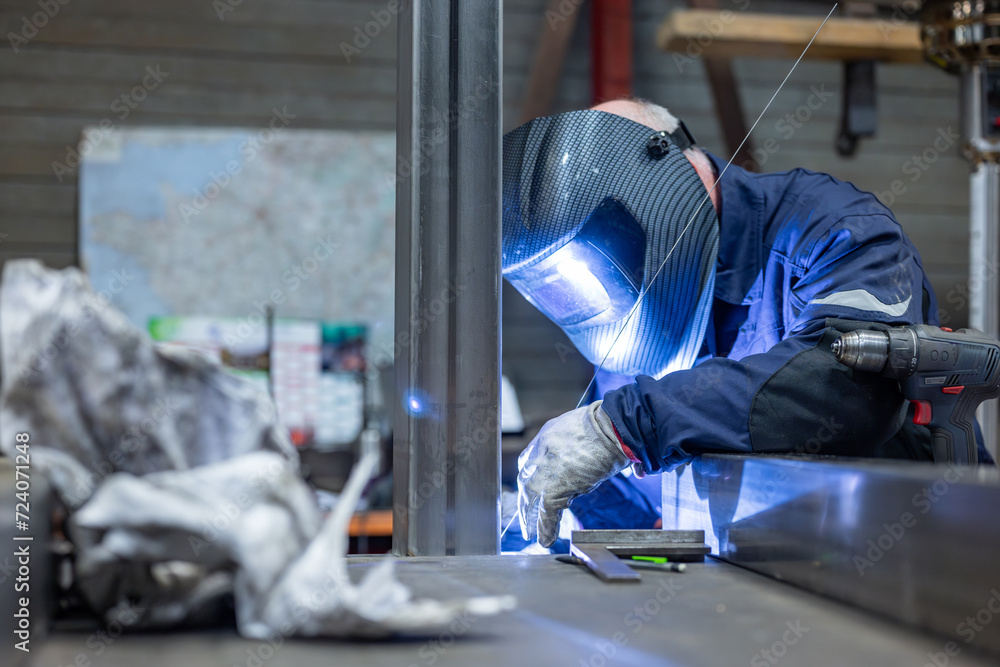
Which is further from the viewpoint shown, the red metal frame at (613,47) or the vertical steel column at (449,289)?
the red metal frame at (613,47)

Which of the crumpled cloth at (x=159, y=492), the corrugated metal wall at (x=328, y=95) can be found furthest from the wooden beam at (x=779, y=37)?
the crumpled cloth at (x=159, y=492)

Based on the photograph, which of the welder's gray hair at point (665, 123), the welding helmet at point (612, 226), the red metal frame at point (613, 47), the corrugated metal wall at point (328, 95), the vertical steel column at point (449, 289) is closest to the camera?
the vertical steel column at point (449, 289)

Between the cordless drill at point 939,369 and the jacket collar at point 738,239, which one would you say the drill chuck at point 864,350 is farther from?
the jacket collar at point 738,239

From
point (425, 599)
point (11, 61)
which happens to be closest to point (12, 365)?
point (425, 599)

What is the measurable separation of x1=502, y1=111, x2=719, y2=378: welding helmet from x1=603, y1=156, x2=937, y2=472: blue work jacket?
0.09 m

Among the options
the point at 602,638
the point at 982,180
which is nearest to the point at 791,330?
the point at 602,638

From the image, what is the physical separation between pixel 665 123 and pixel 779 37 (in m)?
2.19

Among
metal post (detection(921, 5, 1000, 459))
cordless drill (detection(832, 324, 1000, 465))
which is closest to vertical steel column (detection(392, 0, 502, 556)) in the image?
cordless drill (detection(832, 324, 1000, 465))

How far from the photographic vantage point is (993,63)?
2.57 meters

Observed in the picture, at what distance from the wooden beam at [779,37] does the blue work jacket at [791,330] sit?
205 cm

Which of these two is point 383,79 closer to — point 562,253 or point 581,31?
point 581,31

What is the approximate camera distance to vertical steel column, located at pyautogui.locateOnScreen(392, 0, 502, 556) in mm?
1044

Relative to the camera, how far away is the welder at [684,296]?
1.14 meters

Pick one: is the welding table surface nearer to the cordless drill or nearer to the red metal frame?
the cordless drill
